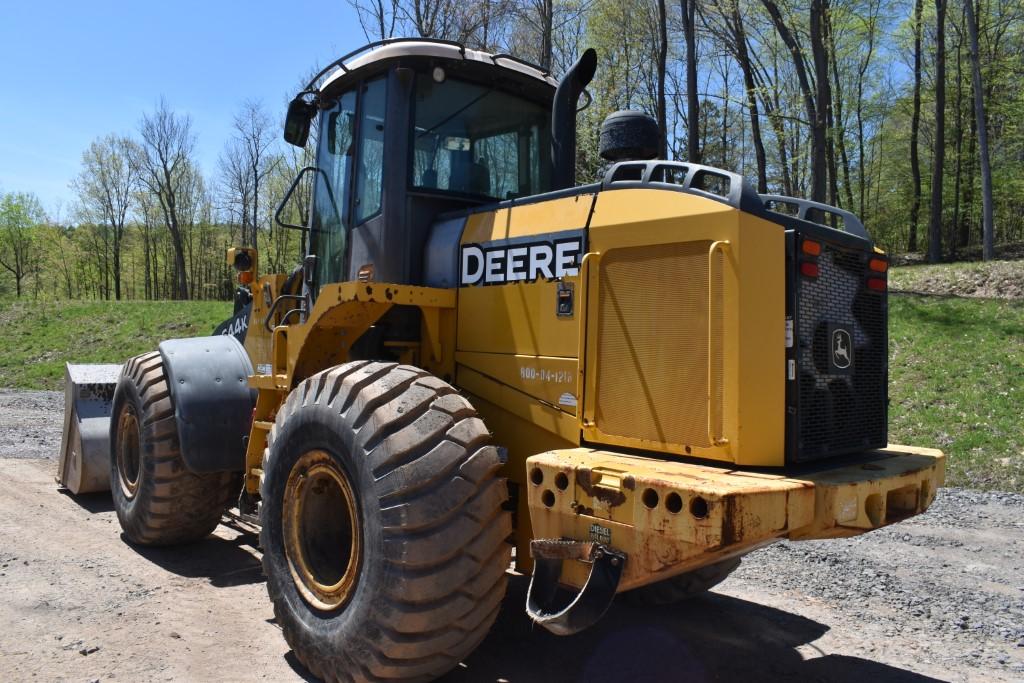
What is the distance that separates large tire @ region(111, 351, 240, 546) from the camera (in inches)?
221

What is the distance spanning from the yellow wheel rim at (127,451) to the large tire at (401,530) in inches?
120

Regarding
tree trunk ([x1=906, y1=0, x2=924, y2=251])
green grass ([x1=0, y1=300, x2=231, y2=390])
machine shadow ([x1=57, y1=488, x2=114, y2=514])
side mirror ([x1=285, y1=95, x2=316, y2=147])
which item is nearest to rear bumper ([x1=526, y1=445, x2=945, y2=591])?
side mirror ([x1=285, y1=95, x2=316, y2=147])

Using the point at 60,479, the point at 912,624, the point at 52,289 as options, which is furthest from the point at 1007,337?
the point at 52,289

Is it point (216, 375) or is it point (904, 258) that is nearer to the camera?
point (216, 375)

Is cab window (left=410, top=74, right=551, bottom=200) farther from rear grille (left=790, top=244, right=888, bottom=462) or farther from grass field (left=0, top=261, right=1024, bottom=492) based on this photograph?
grass field (left=0, top=261, right=1024, bottom=492)

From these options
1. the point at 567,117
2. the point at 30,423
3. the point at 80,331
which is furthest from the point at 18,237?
the point at 567,117

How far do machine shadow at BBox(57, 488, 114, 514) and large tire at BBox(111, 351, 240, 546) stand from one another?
1089 mm

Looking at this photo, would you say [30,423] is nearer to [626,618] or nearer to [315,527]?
[315,527]

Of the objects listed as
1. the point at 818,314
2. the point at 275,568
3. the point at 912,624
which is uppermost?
the point at 818,314

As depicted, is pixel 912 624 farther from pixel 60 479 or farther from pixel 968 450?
pixel 60 479

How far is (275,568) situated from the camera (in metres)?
3.96

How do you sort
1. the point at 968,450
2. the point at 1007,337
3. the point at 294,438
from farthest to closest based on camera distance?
the point at 1007,337, the point at 968,450, the point at 294,438

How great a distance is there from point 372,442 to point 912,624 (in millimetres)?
3501

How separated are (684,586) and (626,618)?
0.42 m
